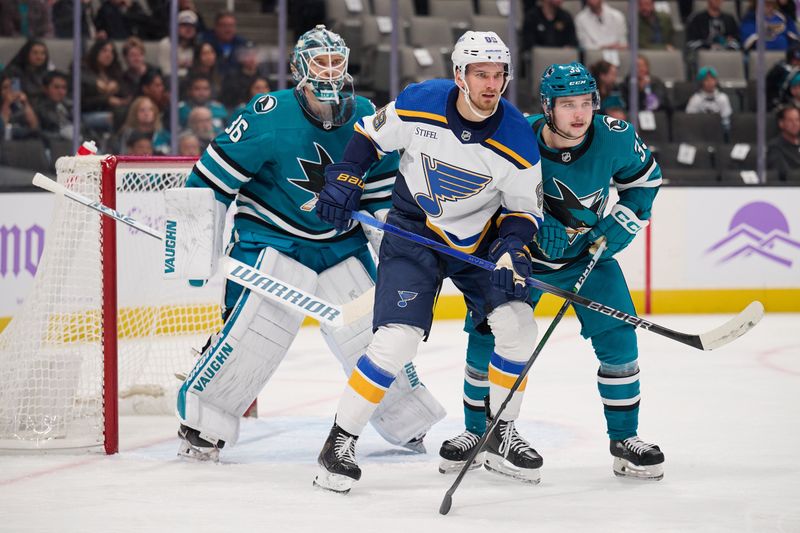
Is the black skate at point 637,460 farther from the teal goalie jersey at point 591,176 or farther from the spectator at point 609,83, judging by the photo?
the spectator at point 609,83

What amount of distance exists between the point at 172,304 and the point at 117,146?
7.14ft

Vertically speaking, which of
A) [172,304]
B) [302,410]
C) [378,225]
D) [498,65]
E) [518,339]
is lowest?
[302,410]

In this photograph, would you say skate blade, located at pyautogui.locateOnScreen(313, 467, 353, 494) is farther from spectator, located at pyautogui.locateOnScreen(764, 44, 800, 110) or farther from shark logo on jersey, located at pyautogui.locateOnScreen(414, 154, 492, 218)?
spectator, located at pyautogui.locateOnScreen(764, 44, 800, 110)

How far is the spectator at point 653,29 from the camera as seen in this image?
24.5 ft

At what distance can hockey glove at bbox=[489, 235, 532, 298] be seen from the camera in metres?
3.00

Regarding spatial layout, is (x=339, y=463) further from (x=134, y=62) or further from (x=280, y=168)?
(x=134, y=62)

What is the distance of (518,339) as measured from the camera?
3.15 m

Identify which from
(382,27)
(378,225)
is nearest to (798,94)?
(382,27)

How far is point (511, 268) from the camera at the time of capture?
3010 mm

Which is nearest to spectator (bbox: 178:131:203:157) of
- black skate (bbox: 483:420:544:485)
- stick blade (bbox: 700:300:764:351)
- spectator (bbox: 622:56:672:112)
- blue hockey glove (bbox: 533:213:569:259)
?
spectator (bbox: 622:56:672:112)

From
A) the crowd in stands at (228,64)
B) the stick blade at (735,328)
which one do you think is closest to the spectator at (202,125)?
the crowd in stands at (228,64)

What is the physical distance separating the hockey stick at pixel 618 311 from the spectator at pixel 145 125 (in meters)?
3.54

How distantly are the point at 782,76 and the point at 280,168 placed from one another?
473cm

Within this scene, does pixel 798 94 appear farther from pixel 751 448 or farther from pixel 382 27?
pixel 751 448
